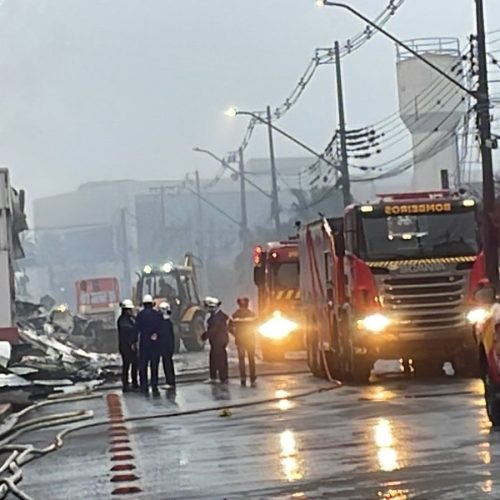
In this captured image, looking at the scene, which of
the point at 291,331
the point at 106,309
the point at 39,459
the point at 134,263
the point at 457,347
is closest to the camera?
the point at 39,459

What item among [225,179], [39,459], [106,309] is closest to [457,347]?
[39,459]

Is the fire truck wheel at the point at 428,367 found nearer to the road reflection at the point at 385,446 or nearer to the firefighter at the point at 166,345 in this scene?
the firefighter at the point at 166,345

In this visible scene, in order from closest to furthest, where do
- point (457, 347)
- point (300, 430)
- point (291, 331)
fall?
point (300, 430) < point (457, 347) < point (291, 331)

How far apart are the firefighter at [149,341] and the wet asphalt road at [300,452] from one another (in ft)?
11.9

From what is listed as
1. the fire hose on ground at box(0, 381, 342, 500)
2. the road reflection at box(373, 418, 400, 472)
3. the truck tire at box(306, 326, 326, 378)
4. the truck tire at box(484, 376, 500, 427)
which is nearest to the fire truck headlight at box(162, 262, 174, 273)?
the truck tire at box(306, 326, 326, 378)

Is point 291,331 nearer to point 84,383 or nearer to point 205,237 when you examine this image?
point 84,383

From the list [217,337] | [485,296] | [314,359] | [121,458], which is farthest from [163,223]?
[485,296]

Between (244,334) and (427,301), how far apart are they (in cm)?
411

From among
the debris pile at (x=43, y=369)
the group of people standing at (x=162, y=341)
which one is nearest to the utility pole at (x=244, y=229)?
the debris pile at (x=43, y=369)

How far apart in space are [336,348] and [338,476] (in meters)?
14.4

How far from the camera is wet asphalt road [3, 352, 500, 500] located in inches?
480

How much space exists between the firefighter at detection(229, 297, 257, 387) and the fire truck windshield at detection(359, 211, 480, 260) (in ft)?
12.4

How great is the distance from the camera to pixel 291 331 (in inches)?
1453

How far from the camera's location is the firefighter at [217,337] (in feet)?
93.5
